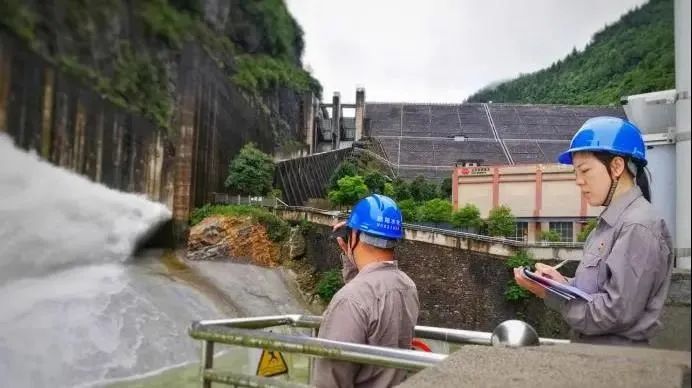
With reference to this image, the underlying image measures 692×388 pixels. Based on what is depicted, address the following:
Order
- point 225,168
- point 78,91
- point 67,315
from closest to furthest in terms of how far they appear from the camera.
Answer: point 78,91
point 67,315
point 225,168

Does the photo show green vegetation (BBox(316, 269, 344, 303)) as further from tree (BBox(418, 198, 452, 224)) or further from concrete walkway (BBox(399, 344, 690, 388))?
concrete walkway (BBox(399, 344, 690, 388))

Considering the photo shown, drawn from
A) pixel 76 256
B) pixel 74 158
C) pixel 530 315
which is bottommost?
pixel 530 315

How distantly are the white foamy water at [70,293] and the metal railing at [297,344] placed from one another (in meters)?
3.86

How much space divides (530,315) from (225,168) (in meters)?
5.08

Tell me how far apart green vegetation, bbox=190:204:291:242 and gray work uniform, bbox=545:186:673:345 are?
8.28 metres

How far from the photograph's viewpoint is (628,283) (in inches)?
30.1

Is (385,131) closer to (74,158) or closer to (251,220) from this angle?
(251,220)

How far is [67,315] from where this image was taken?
200 inches

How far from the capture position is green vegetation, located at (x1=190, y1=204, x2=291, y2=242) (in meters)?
8.93

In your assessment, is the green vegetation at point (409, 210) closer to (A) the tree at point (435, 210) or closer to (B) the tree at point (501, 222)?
(A) the tree at point (435, 210)

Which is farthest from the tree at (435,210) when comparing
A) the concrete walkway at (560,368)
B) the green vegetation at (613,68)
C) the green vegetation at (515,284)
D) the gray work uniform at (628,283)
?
the concrete walkway at (560,368)

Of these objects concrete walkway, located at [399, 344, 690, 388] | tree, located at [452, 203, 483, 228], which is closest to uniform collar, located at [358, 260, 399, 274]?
concrete walkway, located at [399, 344, 690, 388]

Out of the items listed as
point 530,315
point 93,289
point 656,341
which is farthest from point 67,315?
point 530,315

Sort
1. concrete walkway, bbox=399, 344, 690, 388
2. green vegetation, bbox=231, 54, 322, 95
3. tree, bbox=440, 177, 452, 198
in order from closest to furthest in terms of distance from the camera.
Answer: concrete walkway, bbox=399, 344, 690, 388 → tree, bbox=440, 177, 452, 198 → green vegetation, bbox=231, 54, 322, 95
